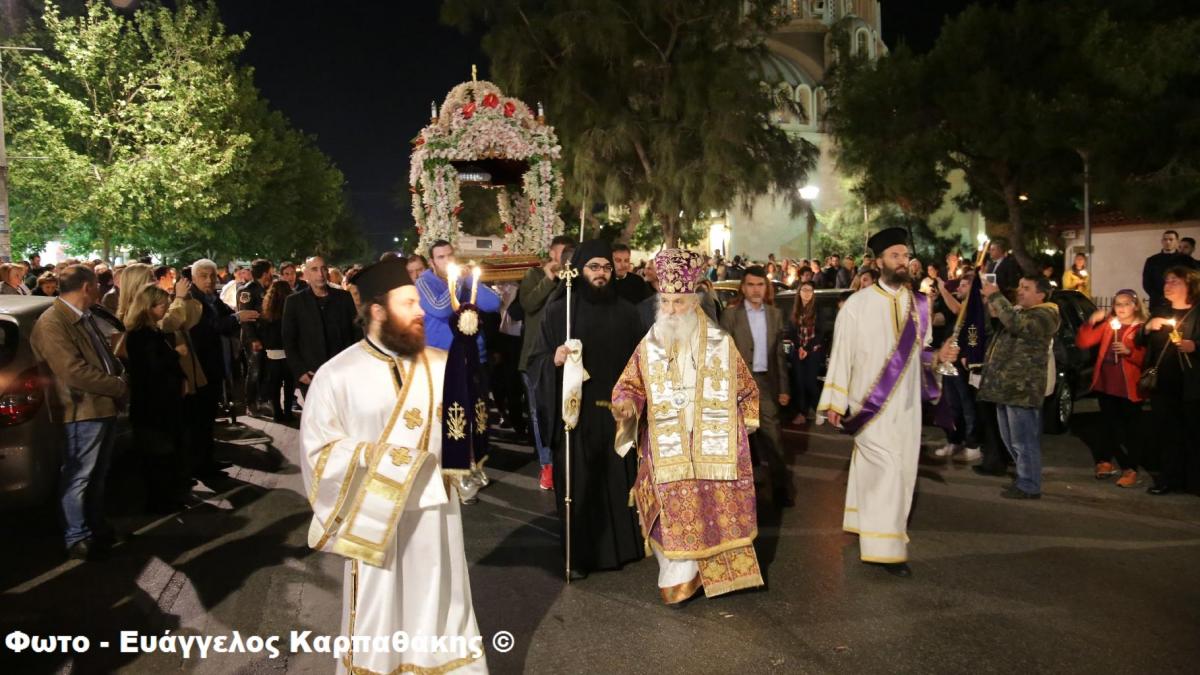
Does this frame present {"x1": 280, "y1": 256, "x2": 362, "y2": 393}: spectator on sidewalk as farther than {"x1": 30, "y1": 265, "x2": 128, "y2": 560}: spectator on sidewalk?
Yes

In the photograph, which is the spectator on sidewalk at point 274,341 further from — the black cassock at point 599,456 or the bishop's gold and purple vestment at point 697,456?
the bishop's gold and purple vestment at point 697,456

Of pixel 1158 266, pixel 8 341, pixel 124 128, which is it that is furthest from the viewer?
pixel 124 128

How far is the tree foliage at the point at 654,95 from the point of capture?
27078 millimetres

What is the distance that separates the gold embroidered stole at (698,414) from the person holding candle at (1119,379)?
16.1ft

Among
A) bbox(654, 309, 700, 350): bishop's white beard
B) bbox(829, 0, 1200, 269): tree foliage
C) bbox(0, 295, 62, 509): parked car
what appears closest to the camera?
bbox(654, 309, 700, 350): bishop's white beard

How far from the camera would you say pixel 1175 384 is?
809cm

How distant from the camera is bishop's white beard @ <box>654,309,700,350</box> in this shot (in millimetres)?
5617

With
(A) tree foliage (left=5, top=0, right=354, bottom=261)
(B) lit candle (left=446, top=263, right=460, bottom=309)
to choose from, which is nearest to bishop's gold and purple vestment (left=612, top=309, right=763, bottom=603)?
(B) lit candle (left=446, top=263, right=460, bottom=309)

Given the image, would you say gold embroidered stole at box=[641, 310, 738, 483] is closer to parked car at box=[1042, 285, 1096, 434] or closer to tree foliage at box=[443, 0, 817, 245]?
parked car at box=[1042, 285, 1096, 434]

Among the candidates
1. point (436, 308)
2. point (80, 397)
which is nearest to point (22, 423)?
point (80, 397)

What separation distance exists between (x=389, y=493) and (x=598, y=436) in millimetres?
2693

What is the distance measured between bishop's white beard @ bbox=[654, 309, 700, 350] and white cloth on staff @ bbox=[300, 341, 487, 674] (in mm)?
1964

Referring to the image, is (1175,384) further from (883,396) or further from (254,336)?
(254,336)

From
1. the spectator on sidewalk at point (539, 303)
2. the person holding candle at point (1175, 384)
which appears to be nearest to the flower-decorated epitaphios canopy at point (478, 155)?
the spectator on sidewalk at point (539, 303)
